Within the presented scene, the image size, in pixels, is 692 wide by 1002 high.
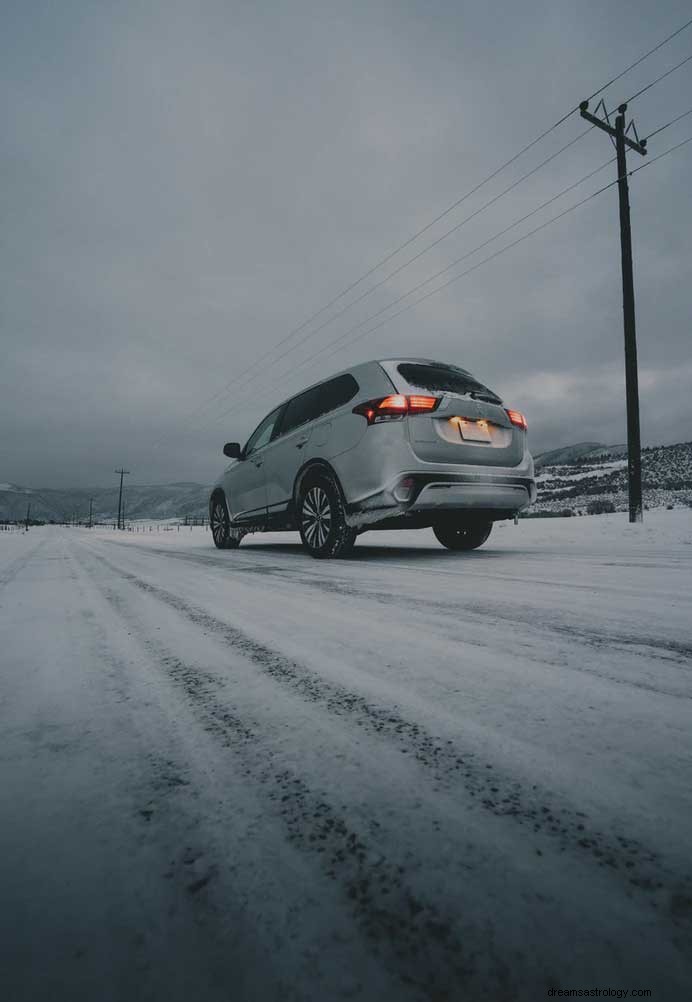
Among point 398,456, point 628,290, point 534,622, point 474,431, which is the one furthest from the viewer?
point 628,290

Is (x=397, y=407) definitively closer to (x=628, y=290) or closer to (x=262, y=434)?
(x=262, y=434)

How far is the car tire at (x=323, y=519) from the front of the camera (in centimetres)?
464

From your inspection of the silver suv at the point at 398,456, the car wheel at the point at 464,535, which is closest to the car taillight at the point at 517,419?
the silver suv at the point at 398,456

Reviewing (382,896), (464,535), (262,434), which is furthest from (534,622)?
(262,434)

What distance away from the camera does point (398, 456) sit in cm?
414

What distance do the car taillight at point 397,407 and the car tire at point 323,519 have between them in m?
0.79

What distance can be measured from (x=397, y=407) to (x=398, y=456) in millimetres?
421

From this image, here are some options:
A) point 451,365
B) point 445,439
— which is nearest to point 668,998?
point 445,439

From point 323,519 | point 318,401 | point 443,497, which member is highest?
point 318,401

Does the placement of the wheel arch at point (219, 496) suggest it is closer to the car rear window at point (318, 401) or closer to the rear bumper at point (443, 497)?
the car rear window at point (318, 401)

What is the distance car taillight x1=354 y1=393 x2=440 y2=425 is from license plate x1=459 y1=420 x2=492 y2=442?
1.13 feet

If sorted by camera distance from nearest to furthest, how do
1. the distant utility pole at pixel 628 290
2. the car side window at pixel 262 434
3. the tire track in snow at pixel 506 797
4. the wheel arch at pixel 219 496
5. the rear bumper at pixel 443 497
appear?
the tire track in snow at pixel 506 797 → the rear bumper at pixel 443 497 → the car side window at pixel 262 434 → the wheel arch at pixel 219 496 → the distant utility pole at pixel 628 290

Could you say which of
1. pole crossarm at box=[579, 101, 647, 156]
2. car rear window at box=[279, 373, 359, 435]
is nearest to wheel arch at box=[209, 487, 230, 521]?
car rear window at box=[279, 373, 359, 435]

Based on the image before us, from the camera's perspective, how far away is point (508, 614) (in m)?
1.93
